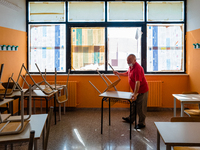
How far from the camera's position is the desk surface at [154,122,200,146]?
61.2 inches

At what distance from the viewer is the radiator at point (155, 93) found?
5.11 m

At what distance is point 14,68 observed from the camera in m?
4.79

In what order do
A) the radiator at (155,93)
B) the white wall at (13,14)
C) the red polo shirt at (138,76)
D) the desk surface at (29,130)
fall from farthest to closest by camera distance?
1. the radiator at (155,93)
2. the white wall at (13,14)
3. the red polo shirt at (138,76)
4. the desk surface at (29,130)

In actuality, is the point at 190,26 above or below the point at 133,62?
above

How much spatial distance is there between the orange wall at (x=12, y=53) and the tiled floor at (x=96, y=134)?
5.45 feet

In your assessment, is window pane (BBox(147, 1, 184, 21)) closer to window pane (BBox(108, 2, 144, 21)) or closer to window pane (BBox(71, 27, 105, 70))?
window pane (BBox(108, 2, 144, 21))

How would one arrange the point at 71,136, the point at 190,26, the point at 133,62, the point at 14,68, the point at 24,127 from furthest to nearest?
the point at 190,26 → the point at 14,68 → the point at 133,62 → the point at 71,136 → the point at 24,127

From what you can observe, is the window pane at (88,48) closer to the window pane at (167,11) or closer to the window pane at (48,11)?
the window pane at (48,11)

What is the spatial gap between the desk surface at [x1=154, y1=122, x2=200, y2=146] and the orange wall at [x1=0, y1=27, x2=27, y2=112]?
3.72 m

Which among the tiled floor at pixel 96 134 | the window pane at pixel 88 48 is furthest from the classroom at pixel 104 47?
the tiled floor at pixel 96 134

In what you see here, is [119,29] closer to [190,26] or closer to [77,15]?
[77,15]

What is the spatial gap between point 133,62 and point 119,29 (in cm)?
200

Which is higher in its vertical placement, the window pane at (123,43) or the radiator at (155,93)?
the window pane at (123,43)

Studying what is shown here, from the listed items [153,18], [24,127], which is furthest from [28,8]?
[24,127]
